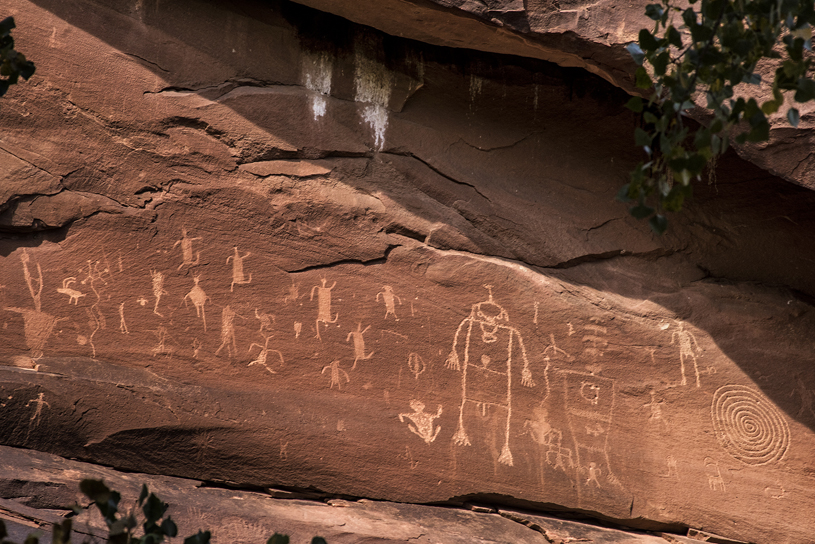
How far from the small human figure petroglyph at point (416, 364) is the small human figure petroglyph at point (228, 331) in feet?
3.21

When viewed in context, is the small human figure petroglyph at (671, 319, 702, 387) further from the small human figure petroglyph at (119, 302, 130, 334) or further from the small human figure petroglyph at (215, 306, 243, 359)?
the small human figure petroglyph at (119, 302, 130, 334)

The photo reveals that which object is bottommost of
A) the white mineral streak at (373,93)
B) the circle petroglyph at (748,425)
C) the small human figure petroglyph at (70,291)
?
the circle petroglyph at (748,425)

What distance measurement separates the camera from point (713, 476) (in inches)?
147

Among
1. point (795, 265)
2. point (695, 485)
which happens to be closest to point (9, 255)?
point (695, 485)

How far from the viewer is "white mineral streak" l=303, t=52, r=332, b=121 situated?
3.94 m

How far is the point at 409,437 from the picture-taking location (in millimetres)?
3684

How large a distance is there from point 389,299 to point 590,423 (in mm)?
1347

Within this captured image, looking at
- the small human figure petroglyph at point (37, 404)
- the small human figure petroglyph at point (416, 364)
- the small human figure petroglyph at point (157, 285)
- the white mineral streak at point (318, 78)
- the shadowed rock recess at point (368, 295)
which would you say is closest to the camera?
the small human figure petroglyph at point (37, 404)

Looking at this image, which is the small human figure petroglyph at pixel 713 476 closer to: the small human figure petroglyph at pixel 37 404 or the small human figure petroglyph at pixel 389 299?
the small human figure petroglyph at pixel 389 299

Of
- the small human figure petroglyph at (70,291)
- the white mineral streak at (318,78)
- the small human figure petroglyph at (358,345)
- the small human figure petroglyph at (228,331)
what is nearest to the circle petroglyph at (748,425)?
the small human figure petroglyph at (358,345)

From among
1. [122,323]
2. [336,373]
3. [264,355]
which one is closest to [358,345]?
[336,373]

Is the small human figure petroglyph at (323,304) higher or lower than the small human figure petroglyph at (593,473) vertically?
higher

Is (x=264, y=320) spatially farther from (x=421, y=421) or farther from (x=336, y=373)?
(x=421, y=421)

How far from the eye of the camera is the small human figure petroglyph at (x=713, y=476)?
147 inches
